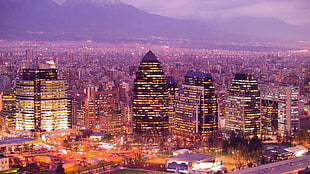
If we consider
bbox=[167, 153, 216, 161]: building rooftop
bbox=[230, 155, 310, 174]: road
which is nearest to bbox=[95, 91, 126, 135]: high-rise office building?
bbox=[167, 153, 216, 161]: building rooftop

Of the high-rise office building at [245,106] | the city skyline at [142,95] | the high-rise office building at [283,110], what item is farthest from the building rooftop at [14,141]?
the high-rise office building at [283,110]

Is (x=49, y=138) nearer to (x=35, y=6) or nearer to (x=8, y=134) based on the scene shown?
(x=8, y=134)

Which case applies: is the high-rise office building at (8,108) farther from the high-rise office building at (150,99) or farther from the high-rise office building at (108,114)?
the high-rise office building at (150,99)

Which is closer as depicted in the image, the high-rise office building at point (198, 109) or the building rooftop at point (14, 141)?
the building rooftop at point (14, 141)

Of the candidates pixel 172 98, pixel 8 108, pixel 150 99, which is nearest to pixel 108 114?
pixel 150 99

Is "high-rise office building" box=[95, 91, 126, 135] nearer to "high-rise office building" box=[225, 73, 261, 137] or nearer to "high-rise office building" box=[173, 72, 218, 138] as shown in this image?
"high-rise office building" box=[173, 72, 218, 138]

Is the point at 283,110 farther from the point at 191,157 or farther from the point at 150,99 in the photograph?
the point at 191,157
